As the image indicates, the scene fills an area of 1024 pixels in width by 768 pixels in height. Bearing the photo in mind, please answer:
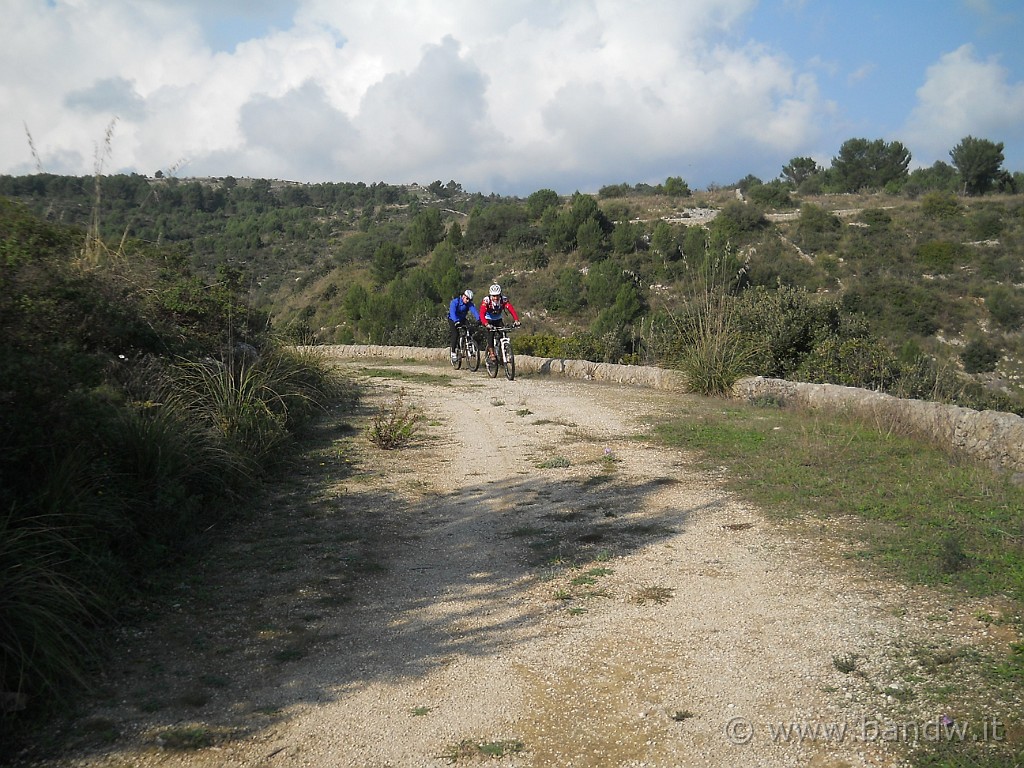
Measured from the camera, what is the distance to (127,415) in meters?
5.83

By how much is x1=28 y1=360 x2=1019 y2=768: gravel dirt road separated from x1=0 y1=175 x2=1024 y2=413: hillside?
659 centimetres

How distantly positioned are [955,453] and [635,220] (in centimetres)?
4457

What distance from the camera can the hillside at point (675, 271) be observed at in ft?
46.1

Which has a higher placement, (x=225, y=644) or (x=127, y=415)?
(x=127, y=415)

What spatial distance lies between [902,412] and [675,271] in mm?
31249

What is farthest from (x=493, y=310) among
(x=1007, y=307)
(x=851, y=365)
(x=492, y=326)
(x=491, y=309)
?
(x=1007, y=307)

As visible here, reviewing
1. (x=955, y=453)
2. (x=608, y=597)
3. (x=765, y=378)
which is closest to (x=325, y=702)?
(x=608, y=597)

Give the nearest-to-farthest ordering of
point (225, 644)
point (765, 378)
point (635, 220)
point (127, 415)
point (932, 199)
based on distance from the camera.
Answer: point (225, 644) < point (127, 415) < point (765, 378) < point (932, 199) < point (635, 220)

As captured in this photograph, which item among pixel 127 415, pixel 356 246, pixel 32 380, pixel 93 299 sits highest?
pixel 356 246

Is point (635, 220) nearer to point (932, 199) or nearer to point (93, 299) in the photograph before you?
point (932, 199)

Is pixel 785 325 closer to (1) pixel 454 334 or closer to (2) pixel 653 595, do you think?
(1) pixel 454 334

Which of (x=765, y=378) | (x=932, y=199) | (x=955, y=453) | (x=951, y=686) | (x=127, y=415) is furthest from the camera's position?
(x=932, y=199)

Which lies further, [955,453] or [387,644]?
[955,453]

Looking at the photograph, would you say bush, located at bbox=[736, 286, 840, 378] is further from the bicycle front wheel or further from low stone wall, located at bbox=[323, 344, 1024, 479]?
the bicycle front wheel
